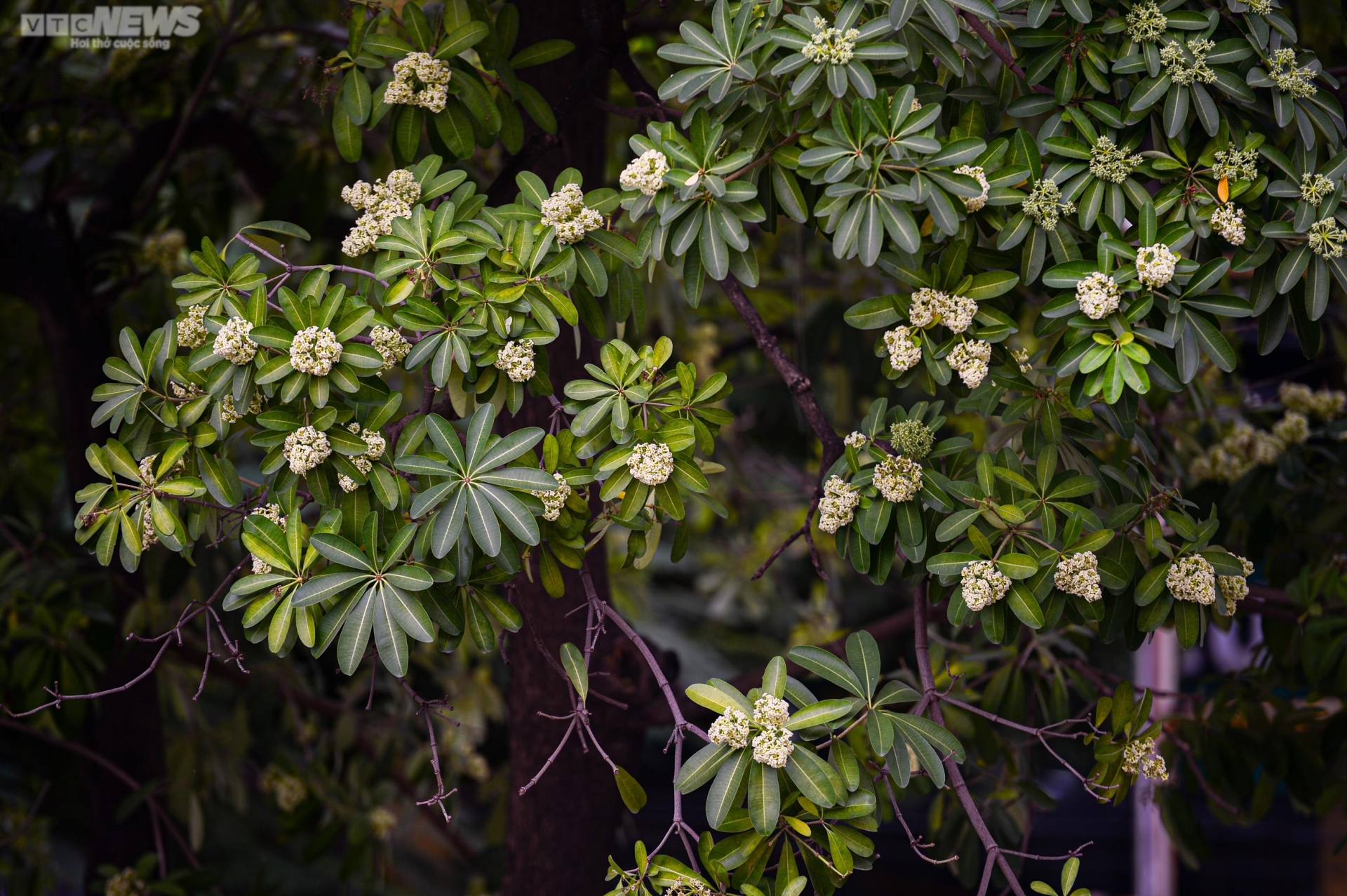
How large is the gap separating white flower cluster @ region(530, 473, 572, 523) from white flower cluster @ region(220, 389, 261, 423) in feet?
1.17

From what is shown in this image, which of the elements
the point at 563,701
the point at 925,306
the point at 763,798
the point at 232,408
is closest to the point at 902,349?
the point at 925,306

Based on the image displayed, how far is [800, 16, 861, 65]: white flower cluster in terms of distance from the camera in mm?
1150

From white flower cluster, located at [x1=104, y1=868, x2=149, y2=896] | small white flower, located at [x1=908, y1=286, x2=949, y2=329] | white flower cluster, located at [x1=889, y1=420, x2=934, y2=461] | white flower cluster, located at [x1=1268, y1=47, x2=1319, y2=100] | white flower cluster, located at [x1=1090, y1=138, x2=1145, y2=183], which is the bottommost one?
white flower cluster, located at [x1=104, y1=868, x2=149, y2=896]

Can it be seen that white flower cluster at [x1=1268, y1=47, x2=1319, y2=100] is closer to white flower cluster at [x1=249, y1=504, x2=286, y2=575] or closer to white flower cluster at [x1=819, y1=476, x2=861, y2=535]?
white flower cluster at [x1=819, y1=476, x2=861, y2=535]

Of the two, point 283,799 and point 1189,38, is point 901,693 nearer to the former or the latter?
point 1189,38

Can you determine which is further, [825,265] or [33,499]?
[825,265]

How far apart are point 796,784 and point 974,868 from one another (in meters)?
1.26

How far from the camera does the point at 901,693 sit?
1.26 metres

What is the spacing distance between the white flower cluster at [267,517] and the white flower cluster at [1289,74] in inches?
50.5

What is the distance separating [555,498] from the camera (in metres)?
1.19

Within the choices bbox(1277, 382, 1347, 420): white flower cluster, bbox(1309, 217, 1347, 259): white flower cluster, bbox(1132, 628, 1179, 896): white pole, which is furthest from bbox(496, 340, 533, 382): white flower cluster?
bbox(1132, 628, 1179, 896): white pole

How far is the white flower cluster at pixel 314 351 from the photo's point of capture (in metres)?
1.16

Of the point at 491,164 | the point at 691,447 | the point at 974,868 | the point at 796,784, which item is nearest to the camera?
the point at 796,784

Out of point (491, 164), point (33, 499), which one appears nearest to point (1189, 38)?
point (491, 164)
